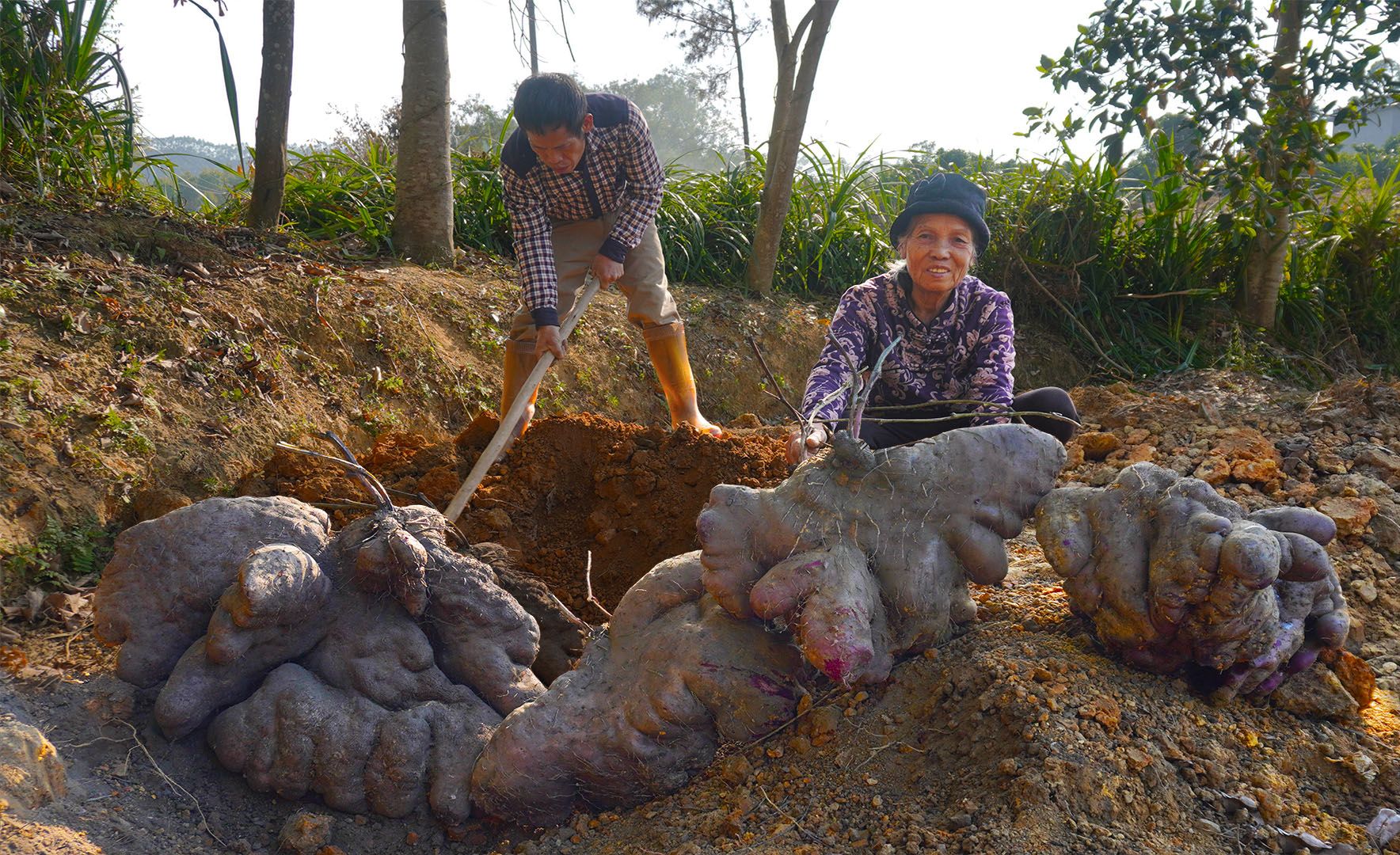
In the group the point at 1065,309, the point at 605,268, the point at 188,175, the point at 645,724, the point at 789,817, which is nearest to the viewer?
the point at 789,817

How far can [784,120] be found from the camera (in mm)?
5918

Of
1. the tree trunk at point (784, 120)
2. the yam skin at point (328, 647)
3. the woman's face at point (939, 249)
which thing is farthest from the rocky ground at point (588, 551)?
the tree trunk at point (784, 120)

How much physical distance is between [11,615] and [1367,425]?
4912 mm

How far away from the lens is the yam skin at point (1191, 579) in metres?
1.81

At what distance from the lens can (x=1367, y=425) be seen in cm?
371

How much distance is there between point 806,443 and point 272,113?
13.2 ft

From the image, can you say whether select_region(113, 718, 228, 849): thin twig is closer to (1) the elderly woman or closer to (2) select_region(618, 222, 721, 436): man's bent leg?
(1) the elderly woman

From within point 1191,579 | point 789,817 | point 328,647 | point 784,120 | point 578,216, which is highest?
point 784,120

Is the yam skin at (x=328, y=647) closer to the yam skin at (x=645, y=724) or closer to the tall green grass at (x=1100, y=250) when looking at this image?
the yam skin at (x=645, y=724)

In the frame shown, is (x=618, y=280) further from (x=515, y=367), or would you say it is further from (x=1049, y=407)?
(x=1049, y=407)

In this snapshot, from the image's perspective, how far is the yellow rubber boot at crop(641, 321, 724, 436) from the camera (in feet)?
14.5

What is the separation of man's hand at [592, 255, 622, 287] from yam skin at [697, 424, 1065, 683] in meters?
2.05

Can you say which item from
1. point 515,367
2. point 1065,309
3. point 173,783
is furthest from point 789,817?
point 1065,309

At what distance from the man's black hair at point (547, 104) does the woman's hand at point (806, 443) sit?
5.55 feet
